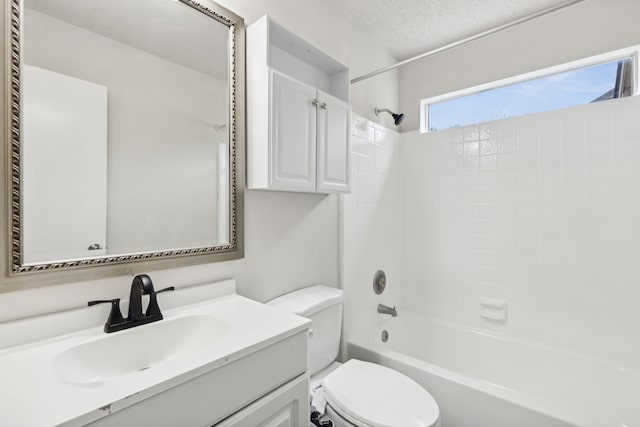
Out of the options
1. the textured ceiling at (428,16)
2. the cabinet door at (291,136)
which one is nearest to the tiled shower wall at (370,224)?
the cabinet door at (291,136)

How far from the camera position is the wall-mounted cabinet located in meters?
1.29

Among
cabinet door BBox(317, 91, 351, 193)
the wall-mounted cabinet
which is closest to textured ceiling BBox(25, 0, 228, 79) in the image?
the wall-mounted cabinet

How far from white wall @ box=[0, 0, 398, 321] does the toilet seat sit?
51 cm

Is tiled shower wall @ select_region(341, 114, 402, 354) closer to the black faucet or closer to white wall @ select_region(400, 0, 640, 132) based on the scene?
white wall @ select_region(400, 0, 640, 132)

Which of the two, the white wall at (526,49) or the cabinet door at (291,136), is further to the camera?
the white wall at (526,49)

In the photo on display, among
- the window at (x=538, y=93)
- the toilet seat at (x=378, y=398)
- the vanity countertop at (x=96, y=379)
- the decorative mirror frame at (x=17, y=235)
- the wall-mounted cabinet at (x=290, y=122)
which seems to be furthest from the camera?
the window at (x=538, y=93)

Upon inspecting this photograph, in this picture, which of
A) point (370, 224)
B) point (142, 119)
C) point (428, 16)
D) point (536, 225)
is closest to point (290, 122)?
point (142, 119)

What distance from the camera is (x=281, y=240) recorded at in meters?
Result: 1.58

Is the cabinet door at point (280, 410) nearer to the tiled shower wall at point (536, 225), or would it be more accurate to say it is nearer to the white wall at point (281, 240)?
the white wall at point (281, 240)

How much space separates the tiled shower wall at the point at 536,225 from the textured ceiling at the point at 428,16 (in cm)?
69

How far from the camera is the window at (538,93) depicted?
187 centimetres

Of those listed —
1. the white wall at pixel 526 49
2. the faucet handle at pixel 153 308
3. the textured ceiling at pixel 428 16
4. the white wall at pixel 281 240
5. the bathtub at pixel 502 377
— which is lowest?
the bathtub at pixel 502 377

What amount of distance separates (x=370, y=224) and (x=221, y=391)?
1562 millimetres

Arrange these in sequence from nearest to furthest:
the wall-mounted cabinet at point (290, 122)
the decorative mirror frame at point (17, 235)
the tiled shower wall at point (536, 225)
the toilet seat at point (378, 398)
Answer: the decorative mirror frame at point (17, 235), the toilet seat at point (378, 398), the wall-mounted cabinet at point (290, 122), the tiled shower wall at point (536, 225)
